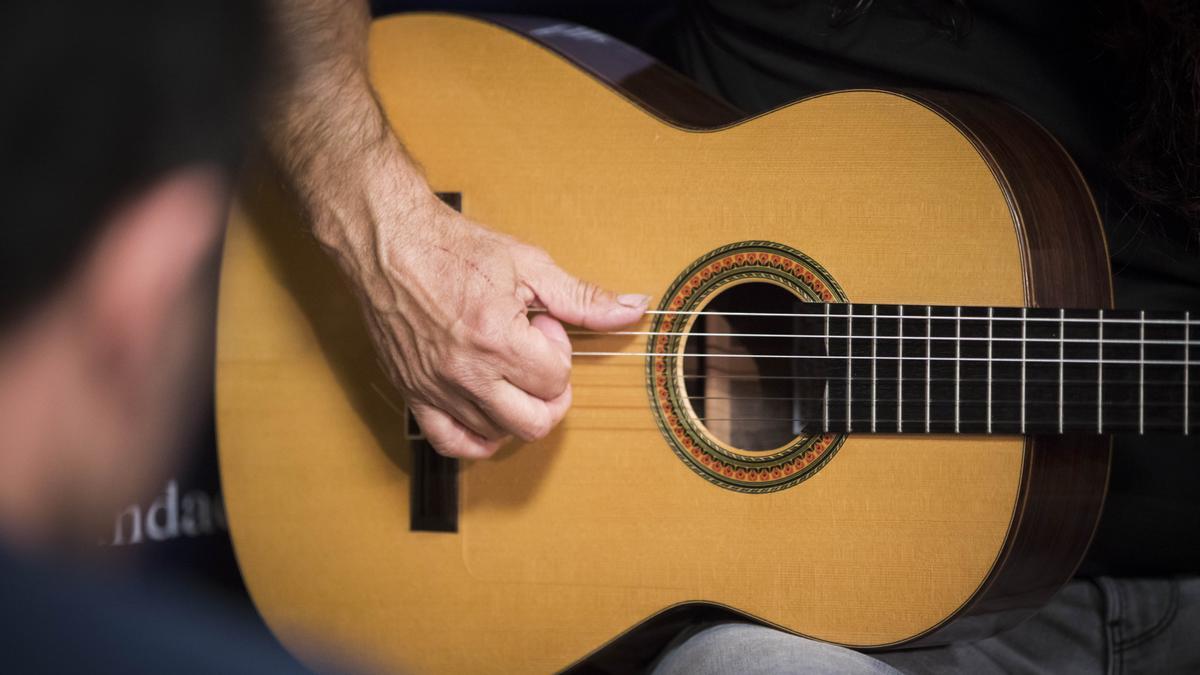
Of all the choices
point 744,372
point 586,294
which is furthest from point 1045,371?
point 586,294

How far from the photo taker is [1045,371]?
0.84 metres

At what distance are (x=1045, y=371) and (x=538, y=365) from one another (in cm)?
50

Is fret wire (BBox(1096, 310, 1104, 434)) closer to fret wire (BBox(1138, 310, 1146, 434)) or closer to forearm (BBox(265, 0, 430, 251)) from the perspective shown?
fret wire (BBox(1138, 310, 1146, 434))

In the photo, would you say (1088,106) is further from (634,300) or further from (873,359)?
(634,300)

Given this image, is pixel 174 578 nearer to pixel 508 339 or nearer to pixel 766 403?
pixel 508 339

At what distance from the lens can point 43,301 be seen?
0.33m

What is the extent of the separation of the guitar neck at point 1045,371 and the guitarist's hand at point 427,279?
11.7 inches

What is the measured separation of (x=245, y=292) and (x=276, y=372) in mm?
106

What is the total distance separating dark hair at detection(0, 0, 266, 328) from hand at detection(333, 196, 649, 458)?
0.55 metres

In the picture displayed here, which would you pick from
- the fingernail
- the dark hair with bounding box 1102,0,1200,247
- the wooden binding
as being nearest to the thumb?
the fingernail

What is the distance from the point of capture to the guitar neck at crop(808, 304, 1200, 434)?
0.83 metres

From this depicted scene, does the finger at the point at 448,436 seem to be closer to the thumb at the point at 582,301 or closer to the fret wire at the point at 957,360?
the thumb at the point at 582,301

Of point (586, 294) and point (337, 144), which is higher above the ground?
point (337, 144)

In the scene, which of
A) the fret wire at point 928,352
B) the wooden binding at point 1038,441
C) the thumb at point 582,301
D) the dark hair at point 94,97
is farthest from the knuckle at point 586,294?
the dark hair at point 94,97
